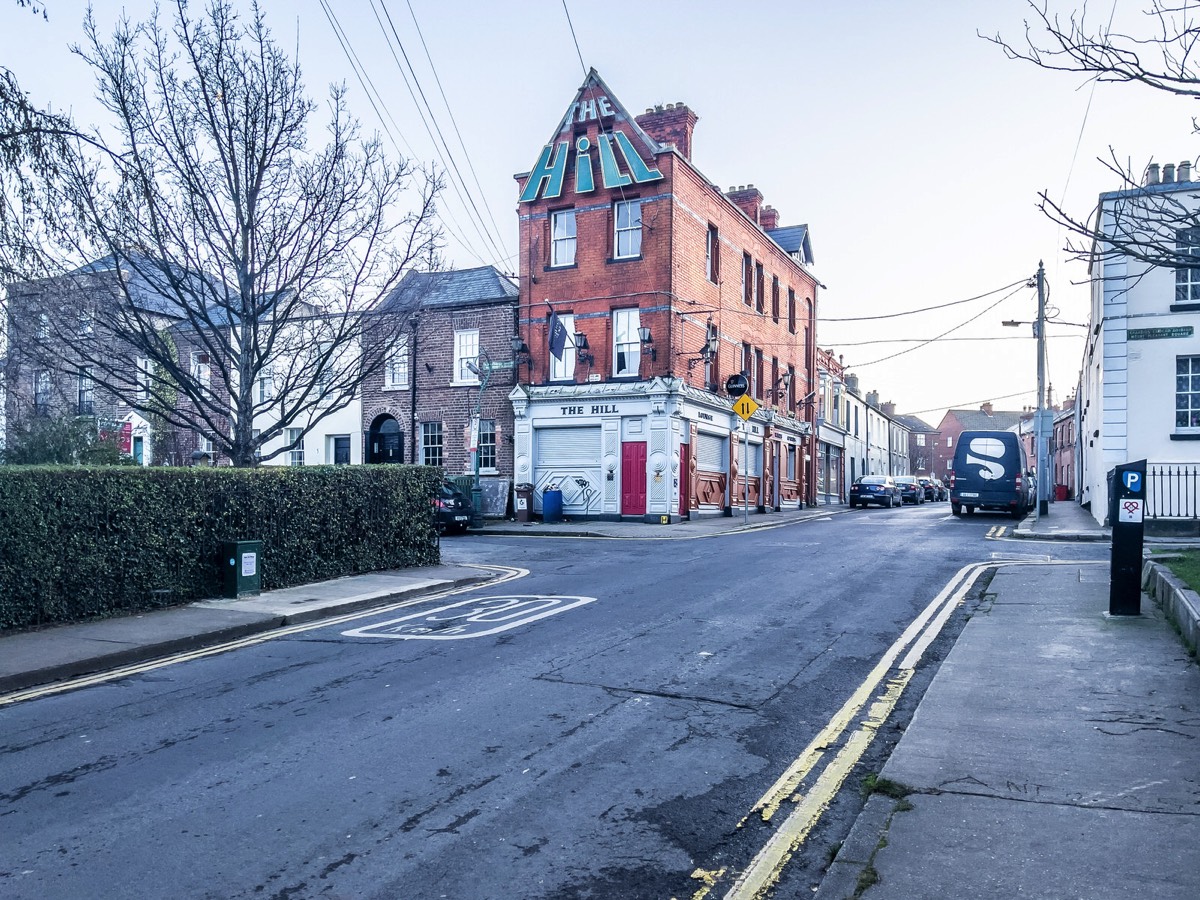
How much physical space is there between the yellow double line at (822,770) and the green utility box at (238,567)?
790 cm

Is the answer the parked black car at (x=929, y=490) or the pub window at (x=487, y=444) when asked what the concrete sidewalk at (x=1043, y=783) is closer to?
the pub window at (x=487, y=444)

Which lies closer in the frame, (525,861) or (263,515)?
(525,861)

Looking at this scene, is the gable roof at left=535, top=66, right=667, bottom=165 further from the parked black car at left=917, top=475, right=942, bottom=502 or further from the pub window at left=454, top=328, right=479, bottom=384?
the parked black car at left=917, top=475, right=942, bottom=502

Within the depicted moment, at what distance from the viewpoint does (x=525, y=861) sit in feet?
12.9

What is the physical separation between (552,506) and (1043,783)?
79.2ft

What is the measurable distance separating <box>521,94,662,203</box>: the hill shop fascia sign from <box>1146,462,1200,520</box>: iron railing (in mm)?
15978

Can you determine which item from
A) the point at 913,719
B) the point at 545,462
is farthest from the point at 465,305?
the point at 913,719

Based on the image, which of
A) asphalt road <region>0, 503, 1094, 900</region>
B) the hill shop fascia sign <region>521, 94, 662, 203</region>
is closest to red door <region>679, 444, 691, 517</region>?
the hill shop fascia sign <region>521, 94, 662, 203</region>

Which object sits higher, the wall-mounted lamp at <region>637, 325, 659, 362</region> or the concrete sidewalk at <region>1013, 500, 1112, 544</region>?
the wall-mounted lamp at <region>637, 325, 659, 362</region>

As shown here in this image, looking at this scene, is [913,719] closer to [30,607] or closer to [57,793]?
[57,793]

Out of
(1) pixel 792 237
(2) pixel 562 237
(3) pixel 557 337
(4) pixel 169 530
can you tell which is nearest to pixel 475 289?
(2) pixel 562 237

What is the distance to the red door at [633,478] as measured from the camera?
28188 mm

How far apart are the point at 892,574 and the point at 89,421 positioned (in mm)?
17832

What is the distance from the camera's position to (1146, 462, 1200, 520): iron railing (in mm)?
20156
